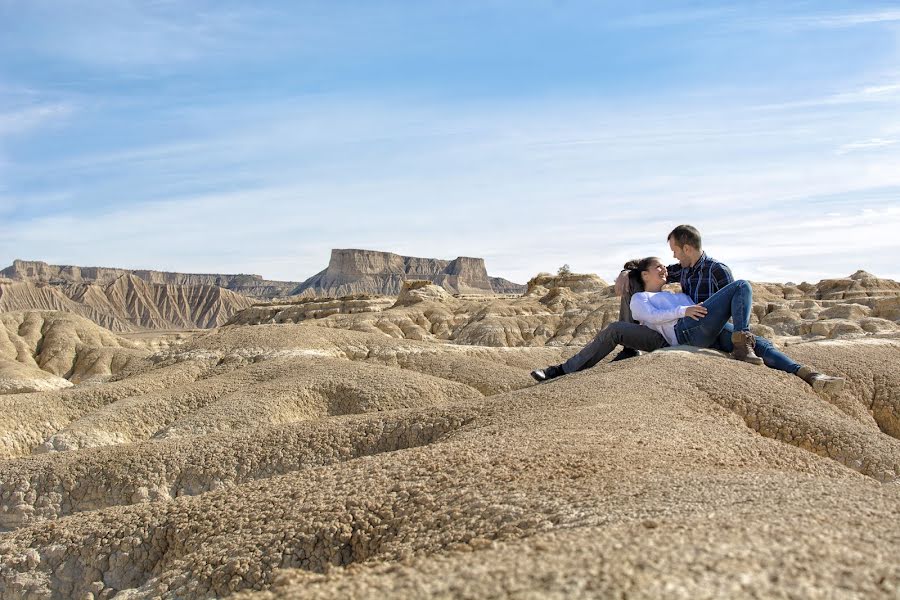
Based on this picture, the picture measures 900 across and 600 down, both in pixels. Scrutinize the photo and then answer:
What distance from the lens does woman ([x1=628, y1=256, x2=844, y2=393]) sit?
9.22m

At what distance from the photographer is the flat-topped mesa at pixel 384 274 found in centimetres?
16862

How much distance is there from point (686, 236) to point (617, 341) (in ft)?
5.23

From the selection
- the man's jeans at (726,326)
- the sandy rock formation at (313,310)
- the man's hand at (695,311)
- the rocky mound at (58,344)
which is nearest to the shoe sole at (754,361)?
the man's jeans at (726,326)

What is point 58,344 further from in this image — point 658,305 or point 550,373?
point 658,305

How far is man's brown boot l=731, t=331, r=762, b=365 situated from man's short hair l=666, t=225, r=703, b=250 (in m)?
1.18

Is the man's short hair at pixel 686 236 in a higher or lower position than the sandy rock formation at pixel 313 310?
higher

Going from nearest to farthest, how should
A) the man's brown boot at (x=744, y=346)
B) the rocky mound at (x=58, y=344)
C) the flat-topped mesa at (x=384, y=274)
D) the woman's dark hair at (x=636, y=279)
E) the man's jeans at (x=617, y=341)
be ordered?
1. the man's brown boot at (x=744, y=346)
2. the woman's dark hair at (x=636, y=279)
3. the man's jeans at (x=617, y=341)
4. the rocky mound at (x=58, y=344)
5. the flat-topped mesa at (x=384, y=274)

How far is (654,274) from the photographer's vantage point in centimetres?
974

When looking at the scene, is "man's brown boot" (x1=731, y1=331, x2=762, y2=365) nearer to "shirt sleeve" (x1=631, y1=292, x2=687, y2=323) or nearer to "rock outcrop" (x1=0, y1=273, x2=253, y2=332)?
"shirt sleeve" (x1=631, y1=292, x2=687, y2=323)

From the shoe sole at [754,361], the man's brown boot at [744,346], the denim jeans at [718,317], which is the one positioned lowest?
the shoe sole at [754,361]

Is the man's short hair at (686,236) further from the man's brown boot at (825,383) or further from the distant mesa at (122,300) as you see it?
the distant mesa at (122,300)

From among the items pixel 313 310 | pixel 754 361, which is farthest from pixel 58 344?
pixel 754 361

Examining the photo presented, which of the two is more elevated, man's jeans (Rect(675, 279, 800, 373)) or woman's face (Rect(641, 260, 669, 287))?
woman's face (Rect(641, 260, 669, 287))

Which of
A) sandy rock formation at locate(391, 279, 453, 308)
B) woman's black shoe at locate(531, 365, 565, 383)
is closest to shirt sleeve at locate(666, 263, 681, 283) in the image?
woman's black shoe at locate(531, 365, 565, 383)
